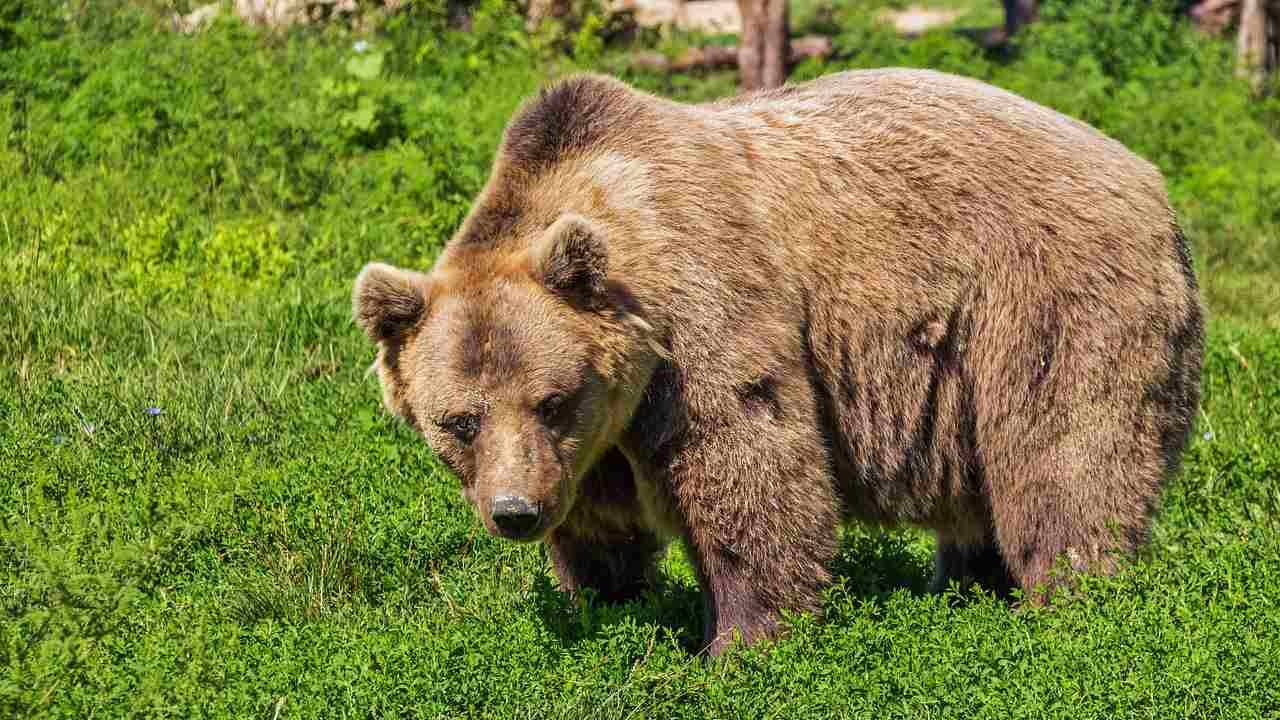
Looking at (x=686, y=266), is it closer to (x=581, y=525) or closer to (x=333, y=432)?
(x=581, y=525)

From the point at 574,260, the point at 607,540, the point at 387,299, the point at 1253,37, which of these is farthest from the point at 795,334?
the point at 1253,37

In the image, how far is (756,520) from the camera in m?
5.34

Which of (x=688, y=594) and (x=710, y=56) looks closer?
(x=688, y=594)

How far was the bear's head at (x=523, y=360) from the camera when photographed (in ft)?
16.5

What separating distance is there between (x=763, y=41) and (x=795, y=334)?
329 inches

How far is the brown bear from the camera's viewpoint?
203 inches

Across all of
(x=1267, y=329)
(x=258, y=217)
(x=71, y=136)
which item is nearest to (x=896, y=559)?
(x=1267, y=329)

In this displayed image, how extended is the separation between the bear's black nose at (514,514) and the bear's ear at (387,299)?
652 mm

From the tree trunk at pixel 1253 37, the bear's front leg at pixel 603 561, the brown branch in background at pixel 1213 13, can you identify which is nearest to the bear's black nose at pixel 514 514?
the bear's front leg at pixel 603 561

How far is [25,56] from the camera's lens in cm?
1071

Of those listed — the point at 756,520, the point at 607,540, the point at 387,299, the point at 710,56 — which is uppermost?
the point at 387,299

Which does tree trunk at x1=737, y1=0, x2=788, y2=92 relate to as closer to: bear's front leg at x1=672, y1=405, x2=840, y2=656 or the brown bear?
the brown bear

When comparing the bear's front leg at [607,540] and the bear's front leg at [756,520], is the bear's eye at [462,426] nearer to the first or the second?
the bear's front leg at [607,540]

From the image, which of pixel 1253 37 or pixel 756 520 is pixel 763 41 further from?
pixel 756 520
